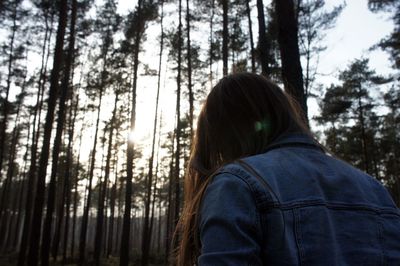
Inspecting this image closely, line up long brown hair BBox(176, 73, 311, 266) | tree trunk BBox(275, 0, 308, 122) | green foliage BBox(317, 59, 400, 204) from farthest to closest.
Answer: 1. green foliage BBox(317, 59, 400, 204)
2. tree trunk BBox(275, 0, 308, 122)
3. long brown hair BBox(176, 73, 311, 266)

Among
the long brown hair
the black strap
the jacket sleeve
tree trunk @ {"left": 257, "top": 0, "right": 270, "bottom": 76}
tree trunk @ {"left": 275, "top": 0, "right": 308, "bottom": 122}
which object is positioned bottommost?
the jacket sleeve

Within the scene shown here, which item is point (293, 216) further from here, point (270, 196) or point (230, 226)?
point (230, 226)

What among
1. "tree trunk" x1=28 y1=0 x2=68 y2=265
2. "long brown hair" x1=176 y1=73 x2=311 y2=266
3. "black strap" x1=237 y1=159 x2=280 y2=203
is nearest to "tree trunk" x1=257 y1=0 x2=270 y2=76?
"tree trunk" x1=28 y1=0 x2=68 y2=265

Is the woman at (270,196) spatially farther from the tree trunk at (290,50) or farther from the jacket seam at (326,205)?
the tree trunk at (290,50)

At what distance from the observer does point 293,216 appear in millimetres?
1091

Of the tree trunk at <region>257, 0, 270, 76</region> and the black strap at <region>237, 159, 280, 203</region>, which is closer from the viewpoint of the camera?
the black strap at <region>237, 159, 280, 203</region>

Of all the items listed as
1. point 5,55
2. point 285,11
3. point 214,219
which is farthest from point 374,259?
point 5,55

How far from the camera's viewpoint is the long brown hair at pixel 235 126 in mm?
1322

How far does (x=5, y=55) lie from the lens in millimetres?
22203

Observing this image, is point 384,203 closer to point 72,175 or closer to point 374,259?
point 374,259

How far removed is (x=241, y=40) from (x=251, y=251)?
707 inches

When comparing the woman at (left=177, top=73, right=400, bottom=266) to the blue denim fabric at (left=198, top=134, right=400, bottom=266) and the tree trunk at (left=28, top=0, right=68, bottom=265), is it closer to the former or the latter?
the blue denim fabric at (left=198, top=134, right=400, bottom=266)

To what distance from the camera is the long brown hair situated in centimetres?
132

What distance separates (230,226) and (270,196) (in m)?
0.16
